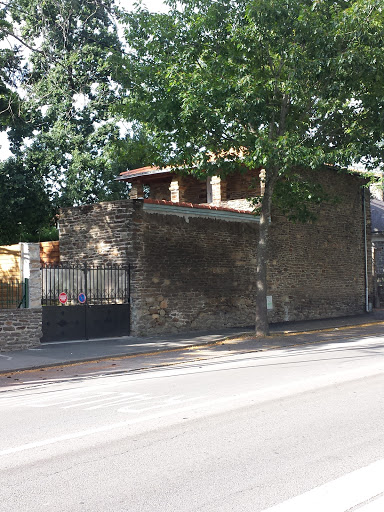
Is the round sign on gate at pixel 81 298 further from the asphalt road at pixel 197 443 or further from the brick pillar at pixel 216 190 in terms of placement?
the brick pillar at pixel 216 190

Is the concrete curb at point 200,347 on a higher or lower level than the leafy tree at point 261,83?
lower

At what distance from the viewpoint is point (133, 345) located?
16.4 m

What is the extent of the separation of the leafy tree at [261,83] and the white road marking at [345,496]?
39.9 ft

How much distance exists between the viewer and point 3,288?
16.4 m

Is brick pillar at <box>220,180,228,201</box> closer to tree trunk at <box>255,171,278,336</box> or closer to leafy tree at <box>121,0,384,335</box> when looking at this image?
leafy tree at <box>121,0,384,335</box>

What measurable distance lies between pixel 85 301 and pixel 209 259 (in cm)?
495

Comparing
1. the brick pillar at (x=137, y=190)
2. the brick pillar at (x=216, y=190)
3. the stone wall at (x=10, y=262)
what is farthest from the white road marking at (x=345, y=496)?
the brick pillar at (x=137, y=190)

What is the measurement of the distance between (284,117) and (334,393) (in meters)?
11.2

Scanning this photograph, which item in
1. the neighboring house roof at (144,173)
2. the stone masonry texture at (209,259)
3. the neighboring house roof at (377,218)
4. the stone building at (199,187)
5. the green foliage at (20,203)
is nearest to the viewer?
the stone masonry texture at (209,259)

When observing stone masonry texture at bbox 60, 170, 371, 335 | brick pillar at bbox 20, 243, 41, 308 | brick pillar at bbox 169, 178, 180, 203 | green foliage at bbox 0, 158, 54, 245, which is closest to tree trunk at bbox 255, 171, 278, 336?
stone masonry texture at bbox 60, 170, 371, 335

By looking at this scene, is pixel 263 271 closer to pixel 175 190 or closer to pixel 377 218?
pixel 175 190

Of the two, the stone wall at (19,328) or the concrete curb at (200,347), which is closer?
the concrete curb at (200,347)

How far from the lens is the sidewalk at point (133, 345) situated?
1363 centimetres

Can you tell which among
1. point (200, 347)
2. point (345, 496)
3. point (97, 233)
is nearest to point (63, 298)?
point (97, 233)
